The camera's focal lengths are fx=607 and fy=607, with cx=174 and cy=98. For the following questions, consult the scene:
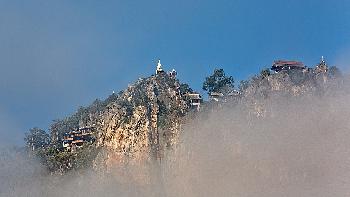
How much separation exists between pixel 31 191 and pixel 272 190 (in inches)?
794

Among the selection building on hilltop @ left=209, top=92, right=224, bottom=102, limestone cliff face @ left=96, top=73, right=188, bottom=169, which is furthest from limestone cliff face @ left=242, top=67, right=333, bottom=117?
limestone cliff face @ left=96, top=73, right=188, bottom=169

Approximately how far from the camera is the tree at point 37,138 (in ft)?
210

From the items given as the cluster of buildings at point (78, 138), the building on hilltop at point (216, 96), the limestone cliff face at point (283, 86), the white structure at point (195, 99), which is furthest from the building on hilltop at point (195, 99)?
the cluster of buildings at point (78, 138)

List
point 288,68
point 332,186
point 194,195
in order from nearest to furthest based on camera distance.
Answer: point 332,186
point 194,195
point 288,68

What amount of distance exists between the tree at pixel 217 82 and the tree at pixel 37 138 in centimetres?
1816

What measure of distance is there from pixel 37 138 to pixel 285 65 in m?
27.4

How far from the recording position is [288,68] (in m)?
58.9

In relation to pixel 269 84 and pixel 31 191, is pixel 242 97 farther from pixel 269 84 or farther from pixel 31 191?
pixel 31 191

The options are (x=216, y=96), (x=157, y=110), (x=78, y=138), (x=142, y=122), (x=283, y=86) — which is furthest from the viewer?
(x=78, y=138)

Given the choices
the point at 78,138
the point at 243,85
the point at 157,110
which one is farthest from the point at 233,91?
the point at 78,138

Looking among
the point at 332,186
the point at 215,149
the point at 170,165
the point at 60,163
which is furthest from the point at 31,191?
the point at 332,186

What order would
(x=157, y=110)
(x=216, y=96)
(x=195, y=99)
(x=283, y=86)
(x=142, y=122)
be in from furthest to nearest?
(x=216, y=96) < (x=195, y=99) < (x=283, y=86) < (x=157, y=110) < (x=142, y=122)

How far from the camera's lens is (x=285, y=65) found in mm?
60094

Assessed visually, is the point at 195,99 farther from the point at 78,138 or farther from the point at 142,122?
the point at 78,138
